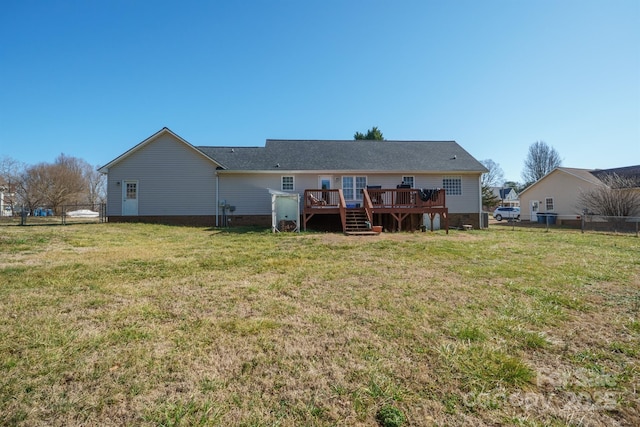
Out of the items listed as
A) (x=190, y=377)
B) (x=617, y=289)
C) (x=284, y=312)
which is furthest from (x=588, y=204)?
(x=190, y=377)

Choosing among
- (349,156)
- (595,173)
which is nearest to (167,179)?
(349,156)

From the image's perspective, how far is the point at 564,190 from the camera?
987 inches

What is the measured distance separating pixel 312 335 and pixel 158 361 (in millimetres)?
1470

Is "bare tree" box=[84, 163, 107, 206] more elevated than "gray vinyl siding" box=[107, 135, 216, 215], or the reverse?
"bare tree" box=[84, 163, 107, 206]

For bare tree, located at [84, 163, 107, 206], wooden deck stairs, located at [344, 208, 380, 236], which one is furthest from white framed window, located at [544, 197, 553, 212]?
bare tree, located at [84, 163, 107, 206]

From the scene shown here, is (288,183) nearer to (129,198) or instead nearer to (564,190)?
(129,198)

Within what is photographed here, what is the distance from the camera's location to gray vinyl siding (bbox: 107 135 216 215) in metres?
16.2

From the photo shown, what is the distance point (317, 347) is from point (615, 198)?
27410mm

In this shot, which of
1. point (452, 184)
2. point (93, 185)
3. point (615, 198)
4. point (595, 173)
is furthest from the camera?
point (93, 185)

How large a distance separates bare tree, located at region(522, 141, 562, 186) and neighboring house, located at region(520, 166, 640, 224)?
29.2 meters

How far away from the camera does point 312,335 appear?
3.01 meters

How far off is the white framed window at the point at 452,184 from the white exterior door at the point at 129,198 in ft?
61.3

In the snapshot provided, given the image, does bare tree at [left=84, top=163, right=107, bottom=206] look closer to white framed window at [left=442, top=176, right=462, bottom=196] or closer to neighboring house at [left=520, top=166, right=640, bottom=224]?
white framed window at [left=442, top=176, right=462, bottom=196]

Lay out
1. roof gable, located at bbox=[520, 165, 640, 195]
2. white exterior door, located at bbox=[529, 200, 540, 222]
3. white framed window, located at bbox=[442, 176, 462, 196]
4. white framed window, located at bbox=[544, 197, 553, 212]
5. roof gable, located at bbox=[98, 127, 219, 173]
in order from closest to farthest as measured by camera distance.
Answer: roof gable, located at bbox=[98, 127, 219, 173] < white framed window, located at bbox=[442, 176, 462, 196] < roof gable, located at bbox=[520, 165, 640, 195] < white framed window, located at bbox=[544, 197, 553, 212] < white exterior door, located at bbox=[529, 200, 540, 222]
